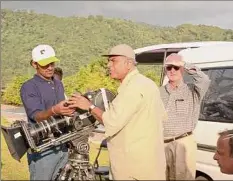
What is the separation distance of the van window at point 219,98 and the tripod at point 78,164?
1.58m

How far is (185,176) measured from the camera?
398 centimetres

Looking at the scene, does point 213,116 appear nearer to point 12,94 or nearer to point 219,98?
point 219,98

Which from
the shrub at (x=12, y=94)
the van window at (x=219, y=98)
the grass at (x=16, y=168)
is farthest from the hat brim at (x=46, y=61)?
the shrub at (x=12, y=94)

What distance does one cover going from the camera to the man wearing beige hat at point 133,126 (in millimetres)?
2625

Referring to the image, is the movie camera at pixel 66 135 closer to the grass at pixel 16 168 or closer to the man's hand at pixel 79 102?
the man's hand at pixel 79 102

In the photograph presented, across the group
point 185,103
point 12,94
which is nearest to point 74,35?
point 12,94

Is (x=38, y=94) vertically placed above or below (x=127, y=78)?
below

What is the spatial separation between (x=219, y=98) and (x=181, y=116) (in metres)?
0.58

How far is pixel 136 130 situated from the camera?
266 centimetres

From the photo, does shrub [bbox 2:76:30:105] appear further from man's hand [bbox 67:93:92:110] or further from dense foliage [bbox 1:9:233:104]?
man's hand [bbox 67:93:92:110]

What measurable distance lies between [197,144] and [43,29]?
1863 inches

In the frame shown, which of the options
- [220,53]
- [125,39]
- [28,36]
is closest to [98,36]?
[125,39]

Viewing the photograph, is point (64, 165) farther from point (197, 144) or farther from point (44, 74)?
point (197, 144)

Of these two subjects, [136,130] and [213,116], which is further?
[213,116]
